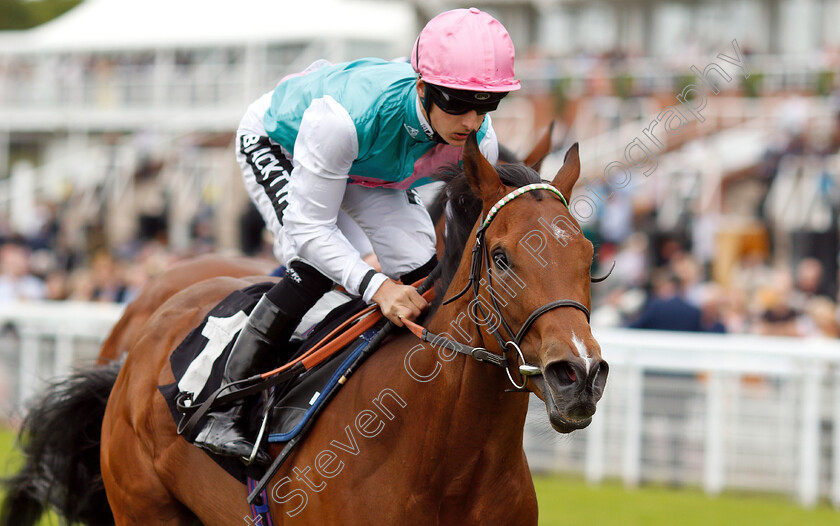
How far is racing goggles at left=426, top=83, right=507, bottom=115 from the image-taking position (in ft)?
9.02

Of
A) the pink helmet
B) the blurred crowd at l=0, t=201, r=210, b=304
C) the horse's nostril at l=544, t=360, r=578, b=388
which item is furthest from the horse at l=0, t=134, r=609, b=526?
the blurred crowd at l=0, t=201, r=210, b=304

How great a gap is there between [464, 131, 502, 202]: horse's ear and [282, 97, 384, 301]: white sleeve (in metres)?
0.46

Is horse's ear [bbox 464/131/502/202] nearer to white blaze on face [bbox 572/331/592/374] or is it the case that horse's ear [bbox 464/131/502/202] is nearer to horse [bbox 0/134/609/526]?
horse [bbox 0/134/609/526]

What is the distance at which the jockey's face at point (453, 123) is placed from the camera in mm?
2811

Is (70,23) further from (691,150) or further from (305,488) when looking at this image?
(305,488)

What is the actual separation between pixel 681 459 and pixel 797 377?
96 centimetres

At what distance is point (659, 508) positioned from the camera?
6277 millimetres

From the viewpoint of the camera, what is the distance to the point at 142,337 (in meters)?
3.91

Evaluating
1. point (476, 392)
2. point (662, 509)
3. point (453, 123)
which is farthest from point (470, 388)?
point (662, 509)

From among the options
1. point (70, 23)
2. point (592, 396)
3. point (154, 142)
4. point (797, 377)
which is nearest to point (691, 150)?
point (797, 377)

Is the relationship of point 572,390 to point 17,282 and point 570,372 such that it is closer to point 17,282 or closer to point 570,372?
point 570,372

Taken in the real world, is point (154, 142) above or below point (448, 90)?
below

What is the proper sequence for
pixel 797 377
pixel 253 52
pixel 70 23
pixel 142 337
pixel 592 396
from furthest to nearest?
pixel 70 23 < pixel 253 52 < pixel 797 377 < pixel 142 337 < pixel 592 396

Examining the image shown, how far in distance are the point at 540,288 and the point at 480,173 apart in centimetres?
40
